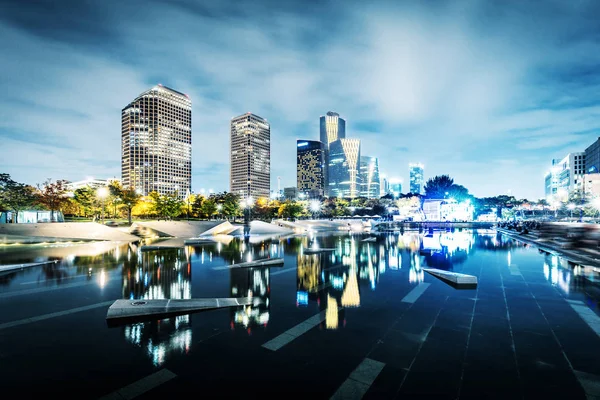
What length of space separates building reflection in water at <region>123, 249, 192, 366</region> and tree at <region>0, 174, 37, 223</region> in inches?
1486

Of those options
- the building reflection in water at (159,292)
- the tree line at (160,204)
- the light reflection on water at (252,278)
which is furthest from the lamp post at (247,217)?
the light reflection on water at (252,278)

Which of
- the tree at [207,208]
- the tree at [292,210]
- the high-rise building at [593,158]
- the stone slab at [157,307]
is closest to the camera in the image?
the stone slab at [157,307]

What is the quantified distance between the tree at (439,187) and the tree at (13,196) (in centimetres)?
12612

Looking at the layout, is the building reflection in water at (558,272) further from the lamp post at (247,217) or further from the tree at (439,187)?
the tree at (439,187)

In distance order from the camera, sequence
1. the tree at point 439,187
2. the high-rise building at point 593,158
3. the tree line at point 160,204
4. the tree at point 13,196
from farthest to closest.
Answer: the high-rise building at point 593,158, the tree at point 439,187, the tree line at point 160,204, the tree at point 13,196

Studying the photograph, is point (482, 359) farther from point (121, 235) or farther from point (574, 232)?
point (121, 235)

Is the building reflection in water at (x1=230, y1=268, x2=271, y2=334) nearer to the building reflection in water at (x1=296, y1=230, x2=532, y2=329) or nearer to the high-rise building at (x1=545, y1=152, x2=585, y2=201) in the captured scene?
the building reflection in water at (x1=296, y1=230, x2=532, y2=329)

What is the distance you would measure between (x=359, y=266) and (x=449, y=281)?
4381 millimetres

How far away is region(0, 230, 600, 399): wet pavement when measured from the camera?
4359 millimetres

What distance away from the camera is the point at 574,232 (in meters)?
20.8

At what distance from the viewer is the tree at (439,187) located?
123m

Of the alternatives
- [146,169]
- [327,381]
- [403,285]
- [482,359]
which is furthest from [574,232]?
[146,169]

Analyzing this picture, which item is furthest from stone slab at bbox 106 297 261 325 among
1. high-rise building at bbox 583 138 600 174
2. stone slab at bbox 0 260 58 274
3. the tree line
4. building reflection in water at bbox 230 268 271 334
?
high-rise building at bbox 583 138 600 174

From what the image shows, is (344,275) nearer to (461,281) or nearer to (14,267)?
(461,281)
